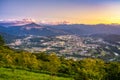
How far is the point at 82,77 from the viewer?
31.1 meters

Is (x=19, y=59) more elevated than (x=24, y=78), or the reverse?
(x=24, y=78)

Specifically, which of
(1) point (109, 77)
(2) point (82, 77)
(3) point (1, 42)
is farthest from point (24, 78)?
(3) point (1, 42)

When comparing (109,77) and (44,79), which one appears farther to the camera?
(109,77)

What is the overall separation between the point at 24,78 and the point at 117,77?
11278mm

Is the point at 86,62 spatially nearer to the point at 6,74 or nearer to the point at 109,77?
the point at 109,77

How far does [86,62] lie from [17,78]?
31772 millimetres

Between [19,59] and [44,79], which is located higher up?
[44,79]

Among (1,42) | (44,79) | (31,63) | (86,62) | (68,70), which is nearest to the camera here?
(44,79)

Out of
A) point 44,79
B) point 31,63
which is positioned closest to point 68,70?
point 44,79

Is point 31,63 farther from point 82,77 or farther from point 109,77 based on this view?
point 82,77

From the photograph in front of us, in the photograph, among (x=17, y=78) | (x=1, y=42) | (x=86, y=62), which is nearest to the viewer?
(x=17, y=78)

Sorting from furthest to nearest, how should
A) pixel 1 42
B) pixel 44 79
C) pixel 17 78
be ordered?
1. pixel 1 42
2. pixel 44 79
3. pixel 17 78

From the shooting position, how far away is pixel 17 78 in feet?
101

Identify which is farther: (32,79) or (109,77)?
(109,77)
